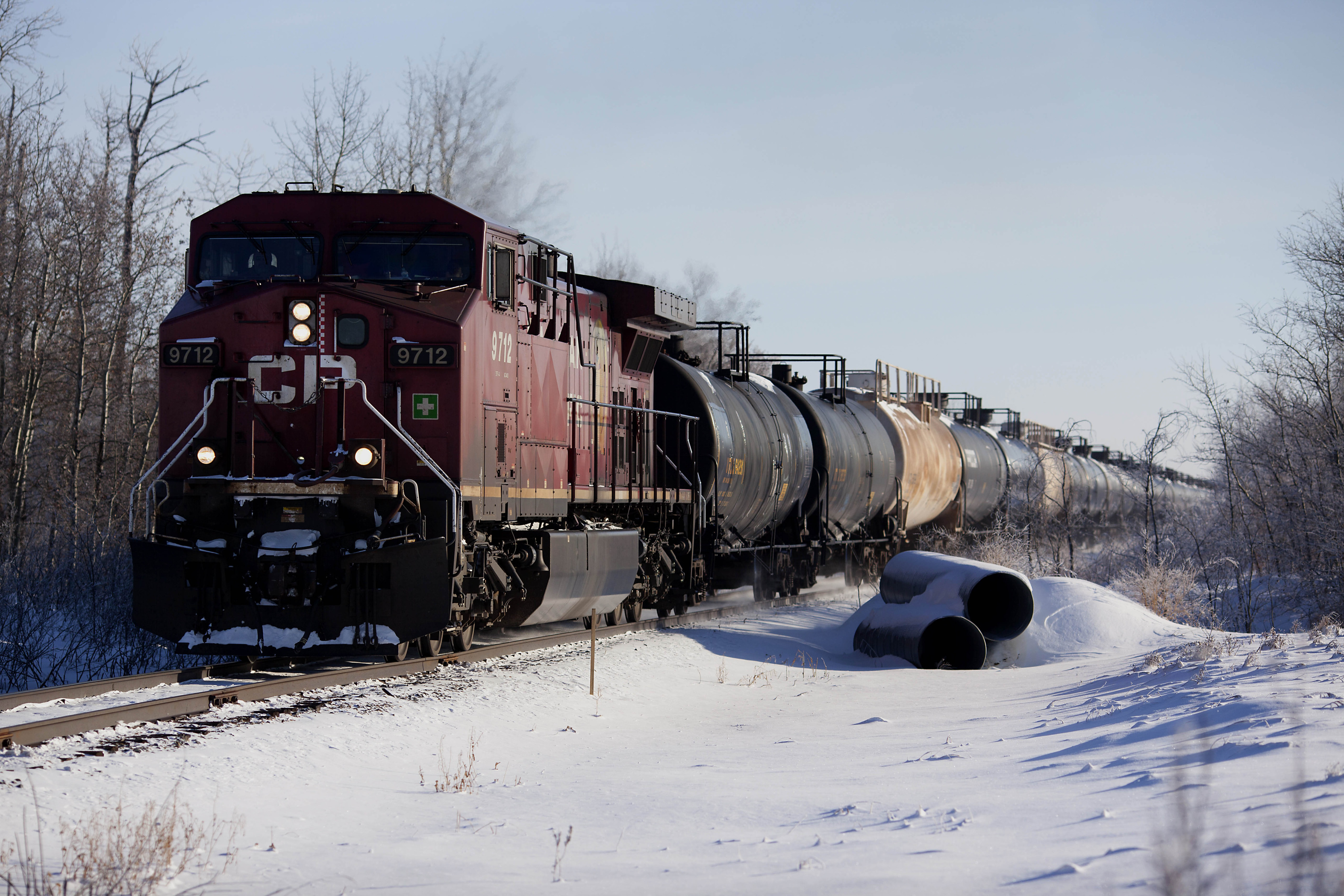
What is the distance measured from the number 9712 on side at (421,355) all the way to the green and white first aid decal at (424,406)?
26cm

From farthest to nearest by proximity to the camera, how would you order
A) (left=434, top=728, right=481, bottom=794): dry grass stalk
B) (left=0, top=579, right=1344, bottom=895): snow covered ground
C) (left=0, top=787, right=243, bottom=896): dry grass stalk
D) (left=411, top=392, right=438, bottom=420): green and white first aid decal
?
1. (left=411, top=392, right=438, bottom=420): green and white first aid decal
2. (left=434, top=728, right=481, bottom=794): dry grass stalk
3. (left=0, top=579, right=1344, bottom=895): snow covered ground
4. (left=0, top=787, right=243, bottom=896): dry grass stalk

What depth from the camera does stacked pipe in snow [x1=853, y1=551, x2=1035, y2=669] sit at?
13.6 metres

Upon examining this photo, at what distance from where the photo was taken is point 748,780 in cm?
688

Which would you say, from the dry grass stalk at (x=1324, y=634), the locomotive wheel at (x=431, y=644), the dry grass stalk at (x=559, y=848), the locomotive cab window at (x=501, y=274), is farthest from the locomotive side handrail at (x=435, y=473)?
the dry grass stalk at (x=1324, y=634)

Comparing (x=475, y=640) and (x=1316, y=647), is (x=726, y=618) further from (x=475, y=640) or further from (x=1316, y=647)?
(x=1316, y=647)

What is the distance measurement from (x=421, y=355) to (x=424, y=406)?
1.46ft

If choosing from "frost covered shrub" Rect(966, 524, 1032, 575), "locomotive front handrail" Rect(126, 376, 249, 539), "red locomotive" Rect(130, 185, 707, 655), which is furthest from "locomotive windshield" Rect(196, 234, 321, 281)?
"frost covered shrub" Rect(966, 524, 1032, 575)

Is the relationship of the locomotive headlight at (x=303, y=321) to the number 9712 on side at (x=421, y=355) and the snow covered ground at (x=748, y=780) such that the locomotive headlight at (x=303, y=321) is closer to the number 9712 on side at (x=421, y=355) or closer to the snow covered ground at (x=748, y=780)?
the number 9712 on side at (x=421, y=355)

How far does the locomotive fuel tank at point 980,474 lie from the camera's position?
29219 mm

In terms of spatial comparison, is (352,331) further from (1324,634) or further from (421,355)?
(1324,634)

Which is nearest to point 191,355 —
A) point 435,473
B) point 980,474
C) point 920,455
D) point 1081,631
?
point 435,473

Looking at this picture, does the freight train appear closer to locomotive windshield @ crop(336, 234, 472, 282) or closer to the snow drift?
locomotive windshield @ crop(336, 234, 472, 282)

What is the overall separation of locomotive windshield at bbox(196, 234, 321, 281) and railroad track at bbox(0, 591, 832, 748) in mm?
3472

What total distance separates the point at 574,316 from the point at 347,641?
15.4ft
